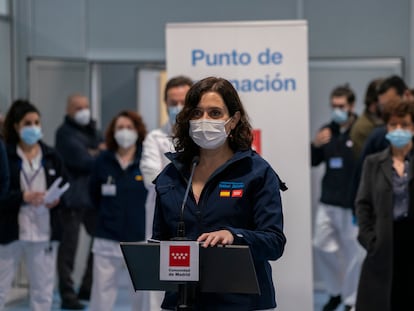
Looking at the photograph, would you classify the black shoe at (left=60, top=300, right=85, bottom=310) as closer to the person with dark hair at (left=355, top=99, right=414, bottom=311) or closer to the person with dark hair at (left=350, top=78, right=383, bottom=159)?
the person with dark hair at (left=350, top=78, right=383, bottom=159)

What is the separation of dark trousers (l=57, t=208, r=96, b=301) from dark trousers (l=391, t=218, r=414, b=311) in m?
3.80

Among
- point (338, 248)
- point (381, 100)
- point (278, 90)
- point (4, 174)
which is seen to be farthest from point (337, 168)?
point (4, 174)

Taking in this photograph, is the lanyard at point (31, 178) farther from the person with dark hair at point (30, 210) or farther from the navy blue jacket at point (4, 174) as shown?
the navy blue jacket at point (4, 174)

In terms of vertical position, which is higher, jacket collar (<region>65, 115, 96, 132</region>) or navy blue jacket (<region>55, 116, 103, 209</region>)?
jacket collar (<region>65, 115, 96, 132</region>)

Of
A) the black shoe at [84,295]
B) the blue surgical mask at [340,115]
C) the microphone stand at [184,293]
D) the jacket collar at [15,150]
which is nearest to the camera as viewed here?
the microphone stand at [184,293]

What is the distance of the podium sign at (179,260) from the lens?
310 cm

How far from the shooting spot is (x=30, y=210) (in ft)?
21.4

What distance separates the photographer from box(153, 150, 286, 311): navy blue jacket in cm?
Result: 331

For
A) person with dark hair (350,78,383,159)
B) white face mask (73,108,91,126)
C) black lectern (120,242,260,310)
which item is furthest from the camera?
white face mask (73,108,91,126)

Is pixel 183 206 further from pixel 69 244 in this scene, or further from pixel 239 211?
pixel 69 244

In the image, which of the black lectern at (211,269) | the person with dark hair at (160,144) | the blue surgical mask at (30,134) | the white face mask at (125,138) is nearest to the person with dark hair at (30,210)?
the blue surgical mask at (30,134)

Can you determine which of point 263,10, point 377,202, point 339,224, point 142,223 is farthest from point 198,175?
point 263,10

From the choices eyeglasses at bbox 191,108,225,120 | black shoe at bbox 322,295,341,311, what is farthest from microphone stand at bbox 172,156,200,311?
black shoe at bbox 322,295,341,311

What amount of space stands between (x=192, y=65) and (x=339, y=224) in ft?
8.80
